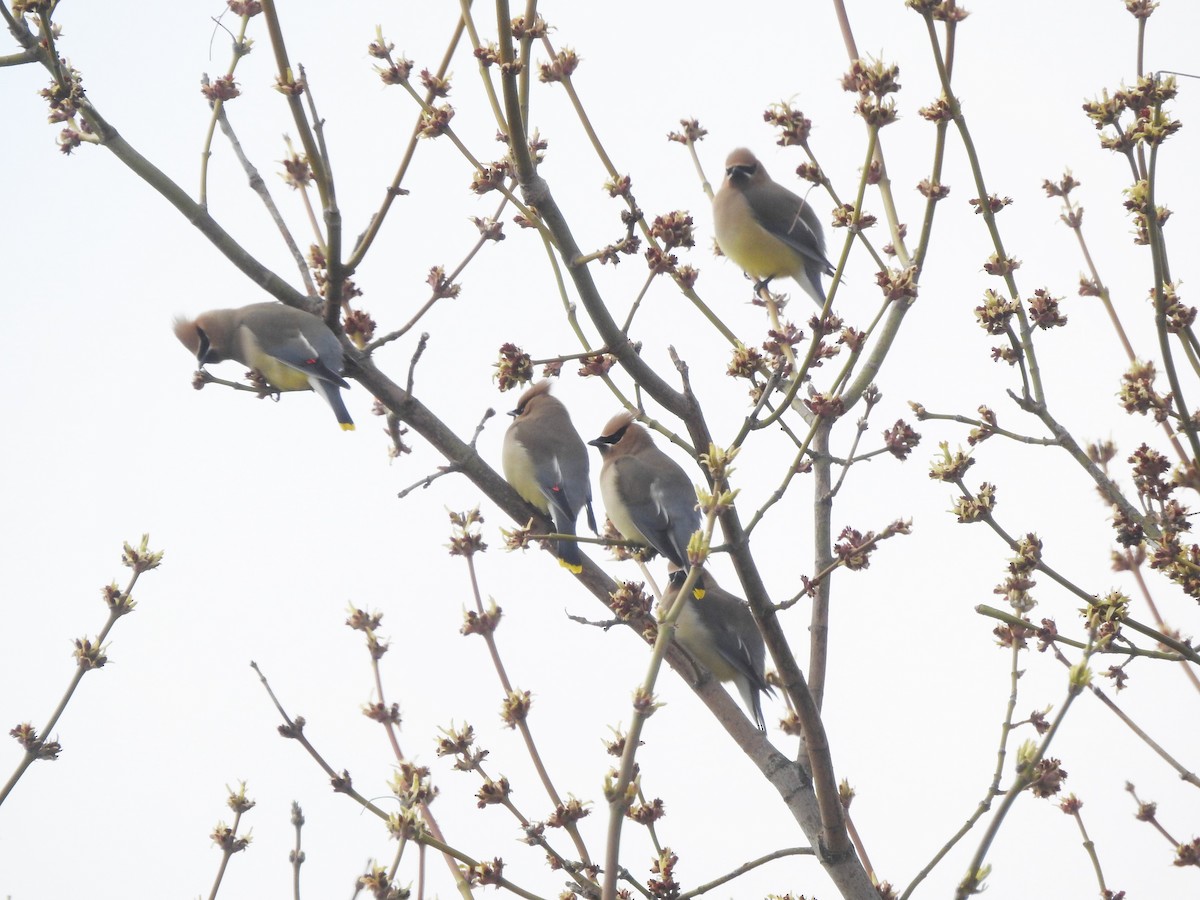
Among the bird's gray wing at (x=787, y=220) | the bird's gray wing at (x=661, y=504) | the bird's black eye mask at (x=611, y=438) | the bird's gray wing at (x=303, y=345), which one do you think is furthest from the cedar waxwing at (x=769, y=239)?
the bird's gray wing at (x=303, y=345)

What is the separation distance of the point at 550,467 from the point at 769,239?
199cm

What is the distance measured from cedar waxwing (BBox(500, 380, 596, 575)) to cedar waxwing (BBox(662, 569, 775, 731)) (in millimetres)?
605

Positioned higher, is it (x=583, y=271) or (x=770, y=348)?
(x=770, y=348)

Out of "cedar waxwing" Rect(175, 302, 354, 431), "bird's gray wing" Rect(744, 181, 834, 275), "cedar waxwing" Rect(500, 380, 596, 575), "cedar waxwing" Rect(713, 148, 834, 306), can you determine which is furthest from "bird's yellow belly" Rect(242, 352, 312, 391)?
"bird's gray wing" Rect(744, 181, 834, 275)

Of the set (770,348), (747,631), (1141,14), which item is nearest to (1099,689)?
(770,348)

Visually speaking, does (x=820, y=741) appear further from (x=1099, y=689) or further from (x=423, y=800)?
(x=423, y=800)

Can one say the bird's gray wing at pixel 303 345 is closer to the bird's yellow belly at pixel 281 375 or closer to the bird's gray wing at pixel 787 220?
the bird's yellow belly at pixel 281 375

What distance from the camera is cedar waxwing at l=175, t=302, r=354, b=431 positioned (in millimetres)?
5238

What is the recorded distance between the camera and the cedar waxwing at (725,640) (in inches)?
221

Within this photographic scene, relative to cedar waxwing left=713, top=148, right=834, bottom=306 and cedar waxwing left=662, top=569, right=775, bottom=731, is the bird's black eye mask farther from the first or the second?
cedar waxwing left=713, top=148, right=834, bottom=306

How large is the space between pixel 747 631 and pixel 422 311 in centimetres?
290

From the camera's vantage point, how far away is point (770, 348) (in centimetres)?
360

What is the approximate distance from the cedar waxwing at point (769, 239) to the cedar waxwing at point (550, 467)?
150 centimetres

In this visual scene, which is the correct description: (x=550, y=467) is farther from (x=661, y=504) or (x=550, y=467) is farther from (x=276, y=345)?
(x=276, y=345)
